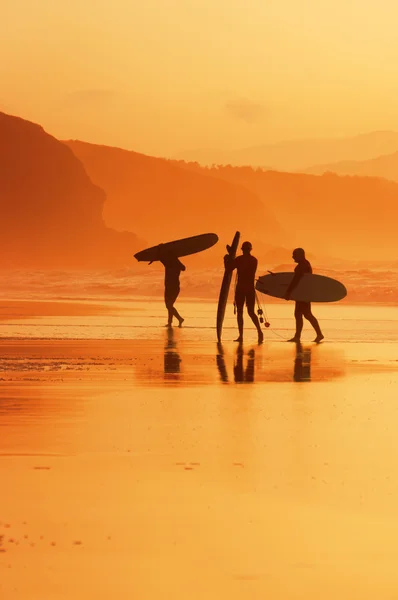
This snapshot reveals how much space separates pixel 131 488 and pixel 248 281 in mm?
16236

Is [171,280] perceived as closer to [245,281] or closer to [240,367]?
[245,281]

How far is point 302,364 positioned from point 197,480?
401 inches

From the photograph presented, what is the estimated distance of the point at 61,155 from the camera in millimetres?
193750

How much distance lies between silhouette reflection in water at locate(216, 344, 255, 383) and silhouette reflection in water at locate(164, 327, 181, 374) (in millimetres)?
549

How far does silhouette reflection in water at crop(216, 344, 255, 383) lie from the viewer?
15811 mm

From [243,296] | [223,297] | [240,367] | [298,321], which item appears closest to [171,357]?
[240,367]

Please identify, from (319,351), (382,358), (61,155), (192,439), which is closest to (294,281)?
(319,351)

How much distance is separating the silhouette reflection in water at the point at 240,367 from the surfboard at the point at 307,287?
147 inches

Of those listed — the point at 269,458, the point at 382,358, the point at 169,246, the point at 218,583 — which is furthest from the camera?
the point at 169,246

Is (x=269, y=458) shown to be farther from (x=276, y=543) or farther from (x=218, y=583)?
(x=218, y=583)

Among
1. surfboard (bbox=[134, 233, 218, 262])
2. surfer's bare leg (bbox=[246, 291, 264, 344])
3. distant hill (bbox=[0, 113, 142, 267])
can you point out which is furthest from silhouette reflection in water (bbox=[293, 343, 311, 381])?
distant hill (bbox=[0, 113, 142, 267])

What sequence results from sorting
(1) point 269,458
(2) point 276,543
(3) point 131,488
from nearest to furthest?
(2) point 276,543
(3) point 131,488
(1) point 269,458

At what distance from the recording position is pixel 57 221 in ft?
607

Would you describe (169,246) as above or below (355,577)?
above
